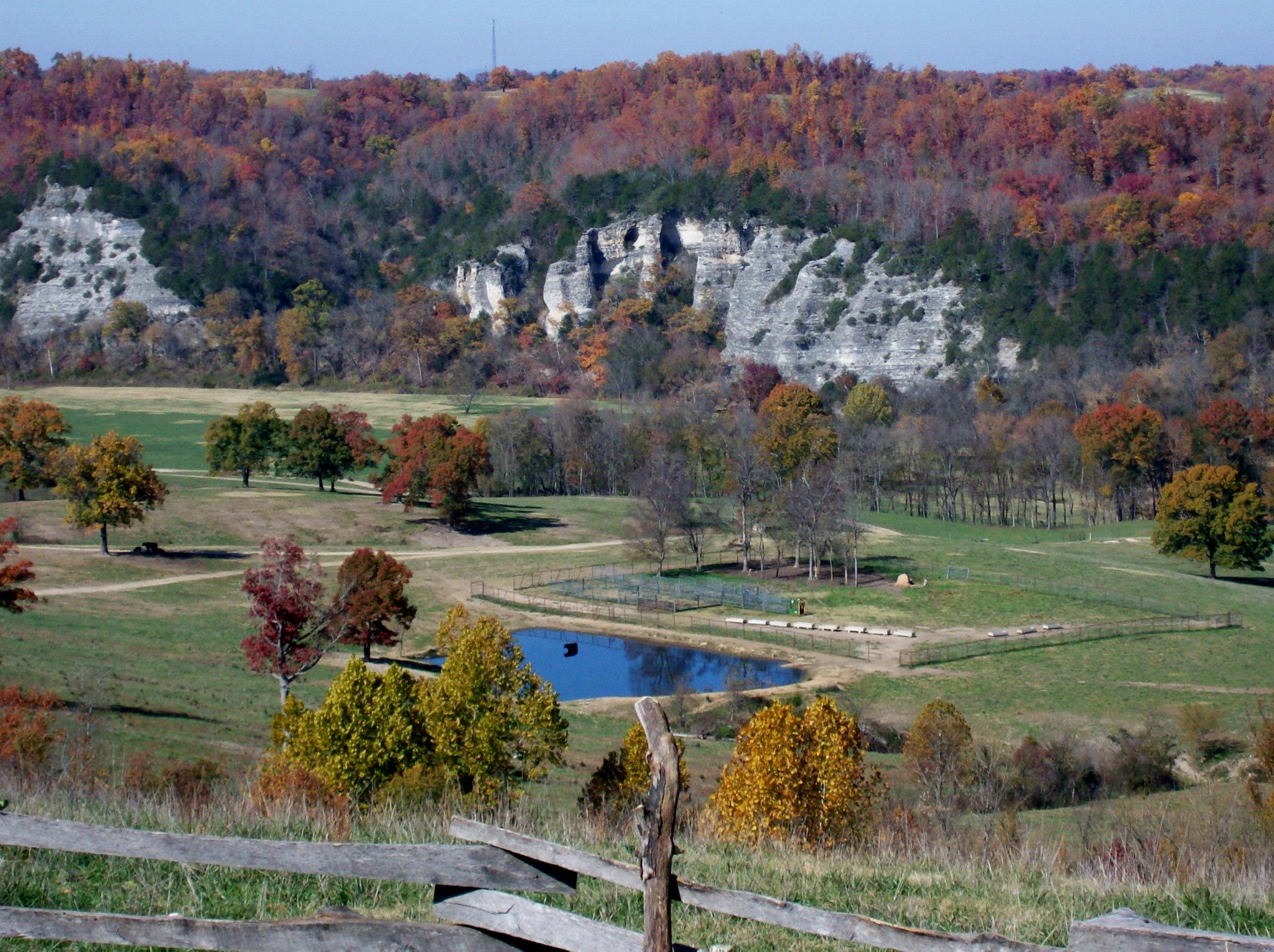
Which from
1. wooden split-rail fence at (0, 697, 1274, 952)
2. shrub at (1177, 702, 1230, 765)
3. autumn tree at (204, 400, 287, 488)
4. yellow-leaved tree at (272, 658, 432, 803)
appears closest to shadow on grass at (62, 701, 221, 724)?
yellow-leaved tree at (272, 658, 432, 803)

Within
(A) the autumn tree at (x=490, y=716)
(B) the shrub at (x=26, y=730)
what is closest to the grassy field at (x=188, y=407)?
(B) the shrub at (x=26, y=730)

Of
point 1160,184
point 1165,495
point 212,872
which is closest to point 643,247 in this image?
point 1160,184

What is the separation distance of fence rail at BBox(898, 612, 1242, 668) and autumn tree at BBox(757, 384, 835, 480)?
27945 mm

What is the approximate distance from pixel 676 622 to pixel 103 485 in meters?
24.0

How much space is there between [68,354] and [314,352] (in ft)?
86.9

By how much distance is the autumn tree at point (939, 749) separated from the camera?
25.0 m

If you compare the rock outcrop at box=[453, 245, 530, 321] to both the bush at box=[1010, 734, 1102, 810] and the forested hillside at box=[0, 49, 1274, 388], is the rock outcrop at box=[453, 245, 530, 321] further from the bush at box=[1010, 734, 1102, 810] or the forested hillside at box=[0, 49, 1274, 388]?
the bush at box=[1010, 734, 1102, 810]

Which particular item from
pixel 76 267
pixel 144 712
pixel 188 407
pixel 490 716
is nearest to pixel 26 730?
pixel 490 716

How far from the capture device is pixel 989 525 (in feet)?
256

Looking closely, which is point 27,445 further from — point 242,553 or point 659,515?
point 659,515

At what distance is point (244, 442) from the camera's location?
231ft

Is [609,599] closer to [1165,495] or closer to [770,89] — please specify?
[1165,495]

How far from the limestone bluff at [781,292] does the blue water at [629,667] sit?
3100 inches

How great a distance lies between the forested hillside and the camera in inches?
4889
